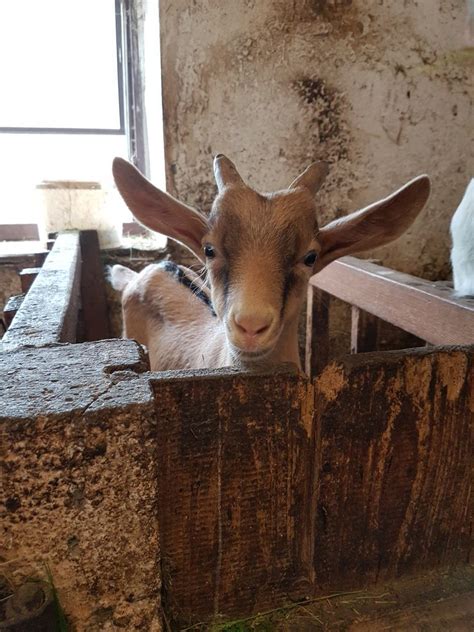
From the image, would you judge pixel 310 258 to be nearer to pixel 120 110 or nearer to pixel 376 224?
pixel 376 224

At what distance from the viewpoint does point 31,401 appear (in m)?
0.84

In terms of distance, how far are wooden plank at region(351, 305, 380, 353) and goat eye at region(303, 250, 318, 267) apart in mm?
1234

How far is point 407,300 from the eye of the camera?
81.2 inches

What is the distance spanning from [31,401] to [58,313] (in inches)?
26.3

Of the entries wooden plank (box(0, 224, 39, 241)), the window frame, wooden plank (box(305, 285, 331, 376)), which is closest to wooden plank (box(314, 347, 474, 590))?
wooden plank (box(305, 285, 331, 376))

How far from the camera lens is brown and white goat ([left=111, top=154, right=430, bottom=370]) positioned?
1433mm

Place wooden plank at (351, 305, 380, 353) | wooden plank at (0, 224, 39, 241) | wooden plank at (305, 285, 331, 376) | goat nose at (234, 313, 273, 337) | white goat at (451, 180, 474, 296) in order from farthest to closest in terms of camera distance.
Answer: wooden plank at (0, 224, 39, 241) < wooden plank at (305, 285, 331, 376) < wooden plank at (351, 305, 380, 353) < white goat at (451, 180, 474, 296) < goat nose at (234, 313, 273, 337)

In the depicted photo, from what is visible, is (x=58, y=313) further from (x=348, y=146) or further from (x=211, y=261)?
(x=348, y=146)

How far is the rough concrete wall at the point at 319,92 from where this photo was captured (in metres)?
3.39

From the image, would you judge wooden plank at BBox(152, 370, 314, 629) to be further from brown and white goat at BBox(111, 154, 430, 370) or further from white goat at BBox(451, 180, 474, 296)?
white goat at BBox(451, 180, 474, 296)

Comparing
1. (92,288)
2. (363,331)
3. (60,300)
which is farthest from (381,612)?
(92,288)

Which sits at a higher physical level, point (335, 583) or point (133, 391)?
point (133, 391)

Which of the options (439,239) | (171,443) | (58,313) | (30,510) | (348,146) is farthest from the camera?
(439,239)

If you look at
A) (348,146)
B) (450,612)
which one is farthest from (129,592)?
(348,146)
